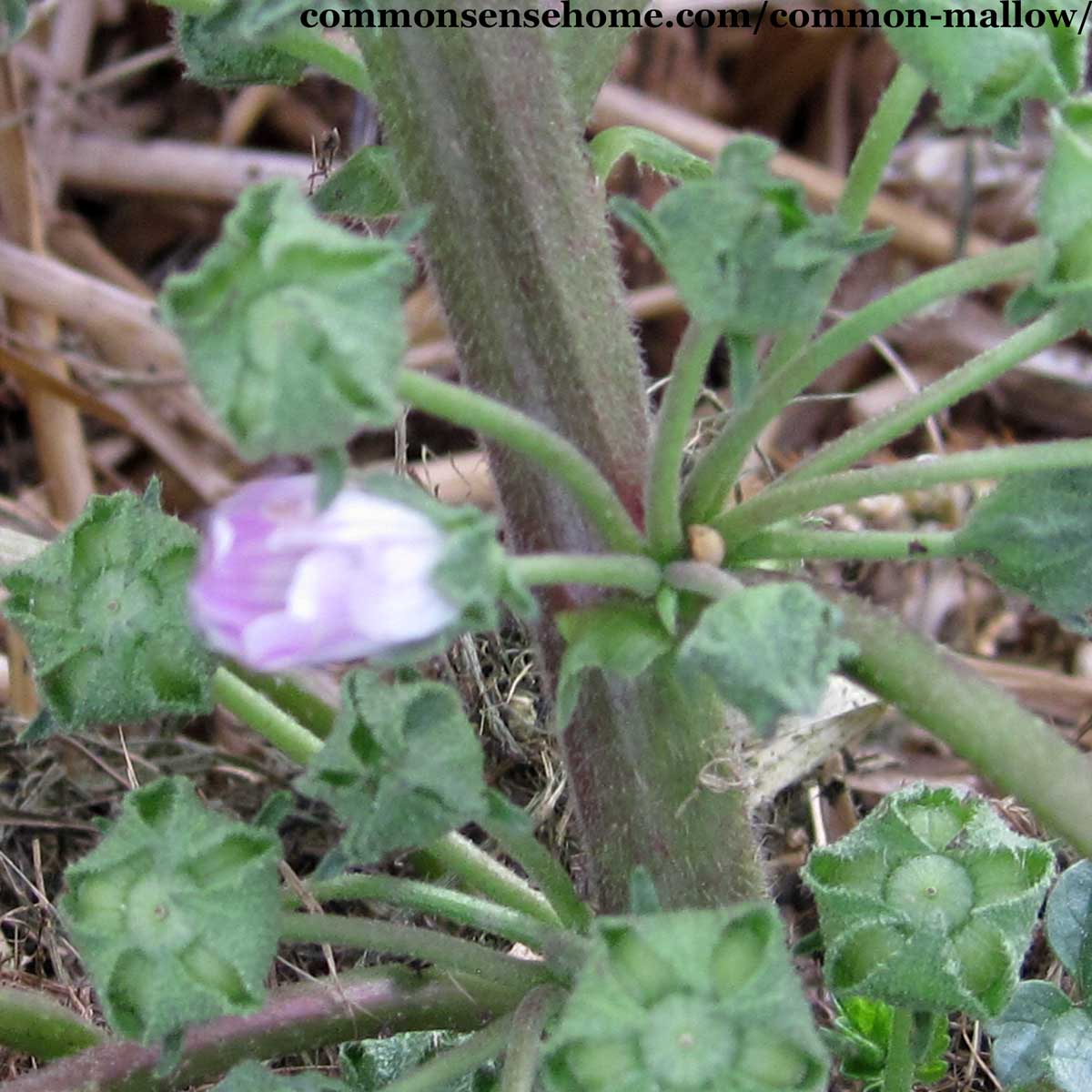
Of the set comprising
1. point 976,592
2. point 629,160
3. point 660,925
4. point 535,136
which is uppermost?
point 535,136

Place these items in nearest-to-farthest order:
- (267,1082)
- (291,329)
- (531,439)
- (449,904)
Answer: (291,329), (531,439), (267,1082), (449,904)

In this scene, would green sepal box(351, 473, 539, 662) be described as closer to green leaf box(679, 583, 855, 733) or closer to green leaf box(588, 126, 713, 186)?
green leaf box(679, 583, 855, 733)

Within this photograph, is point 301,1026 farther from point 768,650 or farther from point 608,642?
point 768,650

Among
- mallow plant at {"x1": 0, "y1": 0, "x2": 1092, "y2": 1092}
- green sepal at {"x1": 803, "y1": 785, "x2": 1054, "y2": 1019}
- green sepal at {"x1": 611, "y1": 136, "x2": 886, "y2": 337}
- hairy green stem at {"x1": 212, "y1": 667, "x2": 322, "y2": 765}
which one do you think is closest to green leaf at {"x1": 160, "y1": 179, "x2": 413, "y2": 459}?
mallow plant at {"x1": 0, "y1": 0, "x2": 1092, "y2": 1092}

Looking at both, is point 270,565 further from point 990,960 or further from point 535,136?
point 990,960

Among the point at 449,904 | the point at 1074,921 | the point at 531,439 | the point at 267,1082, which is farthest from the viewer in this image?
the point at 1074,921

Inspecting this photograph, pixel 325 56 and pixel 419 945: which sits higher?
pixel 325 56

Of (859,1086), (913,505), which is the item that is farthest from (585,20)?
(913,505)

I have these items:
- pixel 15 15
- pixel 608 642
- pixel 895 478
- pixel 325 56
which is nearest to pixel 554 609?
pixel 608 642
